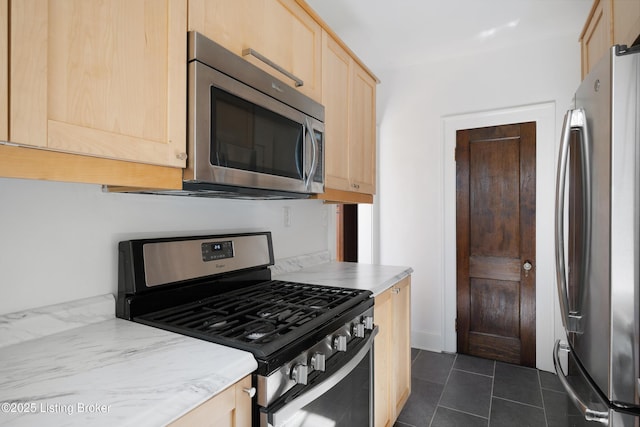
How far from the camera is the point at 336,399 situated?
4.08 ft

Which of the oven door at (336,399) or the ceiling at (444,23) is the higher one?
the ceiling at (444,23)

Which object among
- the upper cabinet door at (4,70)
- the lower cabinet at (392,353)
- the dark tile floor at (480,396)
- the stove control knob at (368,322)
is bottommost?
the dark tile floor at (480,396)

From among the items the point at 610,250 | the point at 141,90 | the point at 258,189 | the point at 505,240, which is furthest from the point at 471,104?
the point at 141,90

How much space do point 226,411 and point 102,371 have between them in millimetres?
298

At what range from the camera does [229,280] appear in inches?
60.9

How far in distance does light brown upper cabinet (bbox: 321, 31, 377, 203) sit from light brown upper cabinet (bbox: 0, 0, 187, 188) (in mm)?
952

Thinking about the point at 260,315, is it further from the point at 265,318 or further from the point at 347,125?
the point at 347,125

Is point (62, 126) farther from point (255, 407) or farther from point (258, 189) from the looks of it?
point (255, 407)

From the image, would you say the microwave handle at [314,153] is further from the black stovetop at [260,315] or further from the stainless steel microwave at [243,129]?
the black stovetop at [260,315]

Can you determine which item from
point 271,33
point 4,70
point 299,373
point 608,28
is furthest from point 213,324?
point 608,28

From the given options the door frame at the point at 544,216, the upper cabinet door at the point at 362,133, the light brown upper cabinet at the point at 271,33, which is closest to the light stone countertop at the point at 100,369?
the light brown upper cabinet at the point at 271,33

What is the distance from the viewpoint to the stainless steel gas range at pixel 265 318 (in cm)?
95

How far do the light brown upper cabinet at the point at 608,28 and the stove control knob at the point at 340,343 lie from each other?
4.66 feet

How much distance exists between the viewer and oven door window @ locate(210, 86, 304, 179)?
1.13 m
